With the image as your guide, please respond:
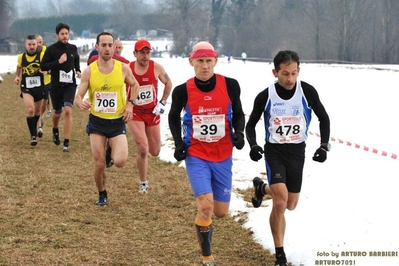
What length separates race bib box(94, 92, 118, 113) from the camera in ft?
26.5

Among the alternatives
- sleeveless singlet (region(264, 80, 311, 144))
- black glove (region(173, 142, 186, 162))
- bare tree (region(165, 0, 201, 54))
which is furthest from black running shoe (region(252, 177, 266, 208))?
bare tree (region(165, 0, 201, 54))

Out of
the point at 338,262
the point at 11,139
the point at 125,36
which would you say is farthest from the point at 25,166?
the point at 125,36

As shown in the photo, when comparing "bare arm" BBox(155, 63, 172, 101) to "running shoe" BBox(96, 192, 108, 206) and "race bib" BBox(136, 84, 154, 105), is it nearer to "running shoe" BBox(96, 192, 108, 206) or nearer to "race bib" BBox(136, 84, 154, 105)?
"race bib" BBox(136, 84, 154, 105)

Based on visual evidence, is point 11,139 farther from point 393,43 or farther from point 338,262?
point 393,43

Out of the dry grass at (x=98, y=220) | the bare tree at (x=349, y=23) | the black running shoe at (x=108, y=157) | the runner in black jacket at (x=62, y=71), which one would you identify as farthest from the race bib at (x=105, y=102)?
the bare tree at (x=349, y=23)

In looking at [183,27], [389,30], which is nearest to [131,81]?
[389,30]

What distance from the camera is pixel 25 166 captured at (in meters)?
10.8

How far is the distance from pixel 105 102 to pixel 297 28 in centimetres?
7872

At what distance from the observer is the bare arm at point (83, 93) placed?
772 centimetres

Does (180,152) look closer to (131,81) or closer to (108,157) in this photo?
(131,81)

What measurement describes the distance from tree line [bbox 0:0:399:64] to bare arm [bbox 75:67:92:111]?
57746 mm

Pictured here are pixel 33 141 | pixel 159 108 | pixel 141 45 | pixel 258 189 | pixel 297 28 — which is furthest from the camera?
pixel 297 28

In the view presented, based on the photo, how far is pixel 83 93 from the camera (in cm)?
784

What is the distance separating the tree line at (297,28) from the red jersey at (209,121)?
5931 centimetres
